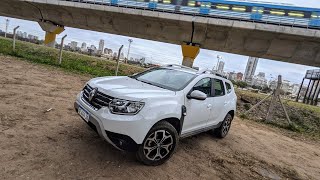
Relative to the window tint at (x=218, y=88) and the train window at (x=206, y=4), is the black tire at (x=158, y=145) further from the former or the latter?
the train window at (x=206, y=4)

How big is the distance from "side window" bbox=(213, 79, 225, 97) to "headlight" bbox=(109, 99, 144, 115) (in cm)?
253

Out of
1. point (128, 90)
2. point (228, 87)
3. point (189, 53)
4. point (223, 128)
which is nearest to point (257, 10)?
point (189, 53)

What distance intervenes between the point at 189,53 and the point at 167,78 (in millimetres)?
16582

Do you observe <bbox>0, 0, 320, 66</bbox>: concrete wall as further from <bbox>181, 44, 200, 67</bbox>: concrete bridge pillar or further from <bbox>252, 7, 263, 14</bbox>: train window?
<bbox>252, 7, 263, 14</bbox>: train window

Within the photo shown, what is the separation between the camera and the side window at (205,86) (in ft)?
16.7

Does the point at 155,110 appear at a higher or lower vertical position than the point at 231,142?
higher

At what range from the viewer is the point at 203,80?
17.6 feet

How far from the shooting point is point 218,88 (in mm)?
5984

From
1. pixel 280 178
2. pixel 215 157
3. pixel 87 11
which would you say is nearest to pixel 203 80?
pixel 215 157

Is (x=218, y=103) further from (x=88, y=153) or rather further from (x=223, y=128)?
(x=88, y=153)

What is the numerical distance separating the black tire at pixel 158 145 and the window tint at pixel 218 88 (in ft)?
6.42

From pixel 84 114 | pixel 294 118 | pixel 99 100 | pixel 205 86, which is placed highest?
pixel 205 86

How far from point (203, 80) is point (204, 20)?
14591 mm

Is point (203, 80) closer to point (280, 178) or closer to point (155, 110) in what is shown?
point (155, 110)
